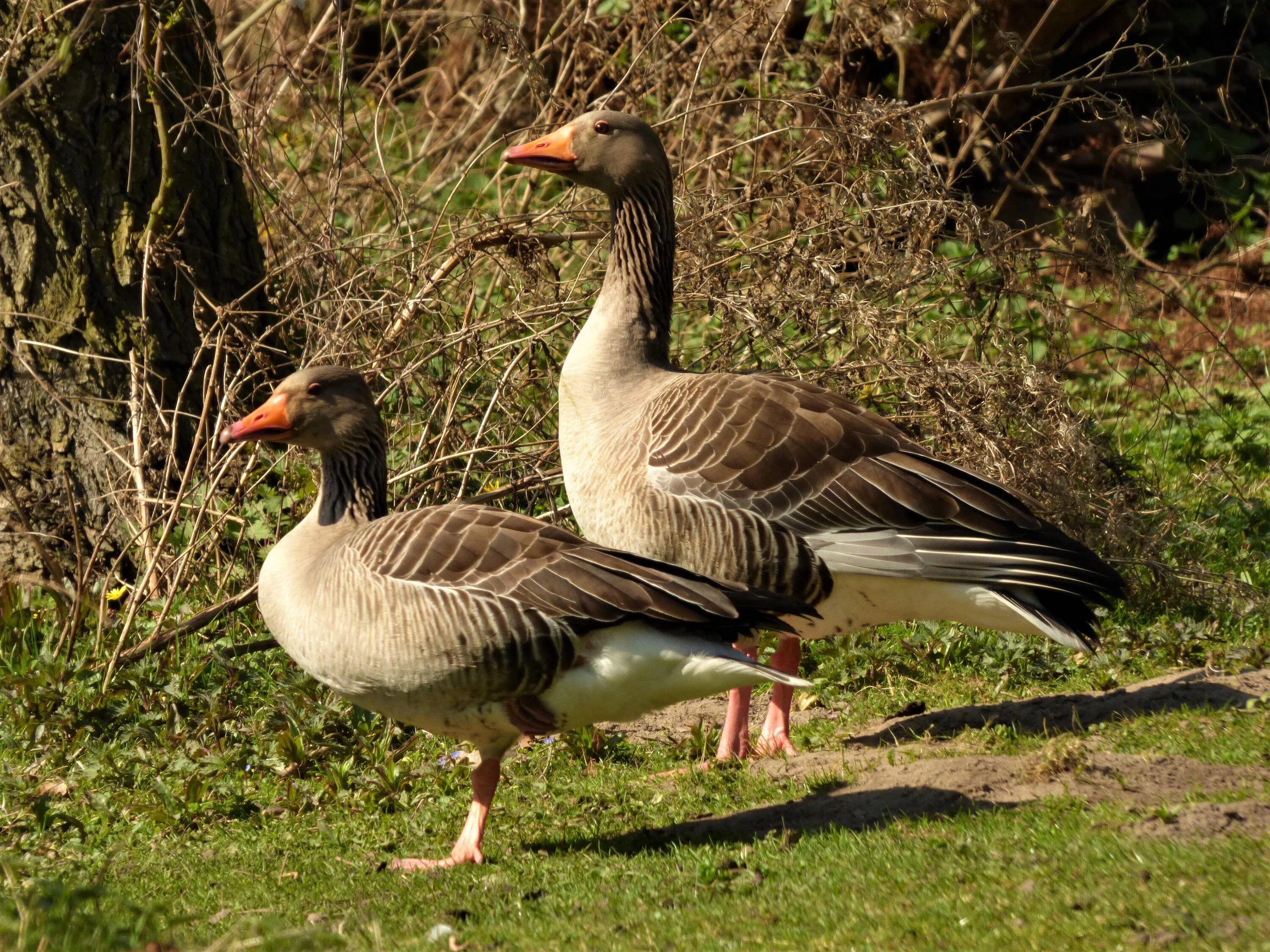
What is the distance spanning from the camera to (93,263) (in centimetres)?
730

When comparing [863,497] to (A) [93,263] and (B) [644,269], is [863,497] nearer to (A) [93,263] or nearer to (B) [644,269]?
(B) [644,269]

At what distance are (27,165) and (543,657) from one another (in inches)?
176

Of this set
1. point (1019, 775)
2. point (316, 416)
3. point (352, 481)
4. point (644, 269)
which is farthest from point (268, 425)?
point (1019, 775)

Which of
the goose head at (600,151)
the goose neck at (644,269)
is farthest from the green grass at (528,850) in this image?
the goose head at (600,151)

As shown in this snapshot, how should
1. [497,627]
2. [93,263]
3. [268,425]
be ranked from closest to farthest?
1. [497,627]
2. [268,425]
3. [93,263]

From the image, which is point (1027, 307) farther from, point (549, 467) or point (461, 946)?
point (461, 946)

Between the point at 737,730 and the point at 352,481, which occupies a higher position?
the point at 352,481

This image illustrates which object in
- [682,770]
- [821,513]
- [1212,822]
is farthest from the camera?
[682,770]

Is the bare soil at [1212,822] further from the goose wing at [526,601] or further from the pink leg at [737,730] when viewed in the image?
the pink leg at [737,730]

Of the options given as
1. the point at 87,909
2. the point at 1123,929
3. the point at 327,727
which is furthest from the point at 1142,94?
the point at 87,909

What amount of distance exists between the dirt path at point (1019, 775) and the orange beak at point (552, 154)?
2852 millimetres

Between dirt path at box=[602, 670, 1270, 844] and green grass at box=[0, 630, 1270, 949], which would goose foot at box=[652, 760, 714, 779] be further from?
dirt path at box=[602, 670, 1270, 844]

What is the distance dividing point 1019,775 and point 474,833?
1.96 meters

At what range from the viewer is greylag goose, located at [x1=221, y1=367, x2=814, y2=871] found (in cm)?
452
